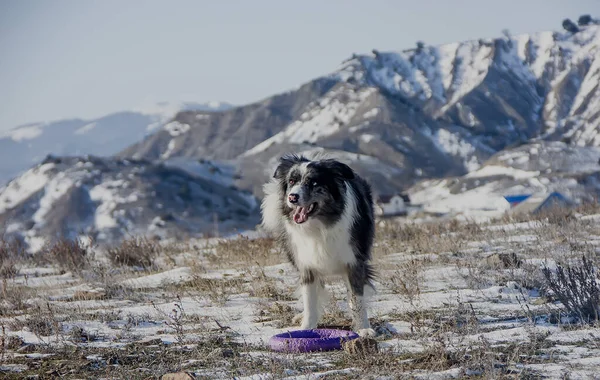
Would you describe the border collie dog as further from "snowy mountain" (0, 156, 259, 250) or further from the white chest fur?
"snowy mountain" (0, 156, 259, 250)

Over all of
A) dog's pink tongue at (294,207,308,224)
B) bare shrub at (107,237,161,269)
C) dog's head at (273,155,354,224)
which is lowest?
bare shrub at (107,237,161,269)

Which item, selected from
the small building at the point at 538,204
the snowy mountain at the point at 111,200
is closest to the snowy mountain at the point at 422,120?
the snowy mountain at the point at 111,200

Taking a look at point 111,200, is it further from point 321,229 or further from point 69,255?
point 321,229

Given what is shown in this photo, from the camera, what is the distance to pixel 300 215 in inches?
314

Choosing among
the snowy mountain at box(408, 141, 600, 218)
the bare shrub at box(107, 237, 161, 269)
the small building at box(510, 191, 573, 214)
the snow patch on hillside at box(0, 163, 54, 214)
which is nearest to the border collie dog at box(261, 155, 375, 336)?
the bare shrub at box(107, 237, 161, 269)

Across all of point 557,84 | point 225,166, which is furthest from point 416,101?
point 225,166

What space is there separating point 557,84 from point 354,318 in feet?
626

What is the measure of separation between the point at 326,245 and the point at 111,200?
6805 centimetres

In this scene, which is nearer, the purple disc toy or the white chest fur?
the purple disc toy

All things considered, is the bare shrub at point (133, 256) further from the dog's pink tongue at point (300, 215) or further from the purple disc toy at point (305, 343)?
the purple disc toy at point (305, 343)

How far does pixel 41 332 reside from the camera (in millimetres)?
7516

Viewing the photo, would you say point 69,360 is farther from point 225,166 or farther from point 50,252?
point 225,166

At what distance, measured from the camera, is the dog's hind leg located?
7.57 metres

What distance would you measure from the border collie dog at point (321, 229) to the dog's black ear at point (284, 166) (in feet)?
0.08
